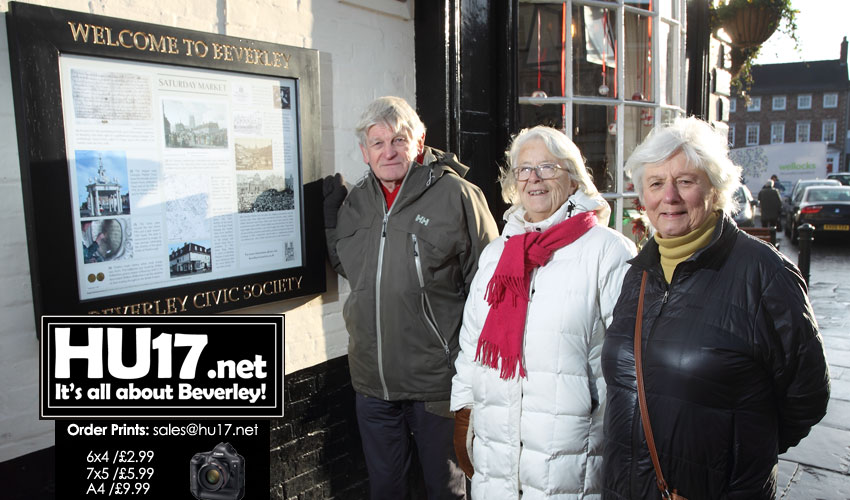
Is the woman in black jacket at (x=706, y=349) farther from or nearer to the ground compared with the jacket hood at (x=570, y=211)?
nearer to the ground

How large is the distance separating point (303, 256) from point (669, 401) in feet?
5.38

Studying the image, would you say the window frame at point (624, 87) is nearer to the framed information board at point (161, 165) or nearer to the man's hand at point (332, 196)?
the man's hand at point (332, 196)

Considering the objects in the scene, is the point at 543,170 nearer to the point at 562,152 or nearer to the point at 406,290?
the point at 562,152

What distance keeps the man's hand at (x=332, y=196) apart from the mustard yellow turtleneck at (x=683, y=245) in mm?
1454

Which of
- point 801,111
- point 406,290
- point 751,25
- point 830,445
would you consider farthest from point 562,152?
point 801,111

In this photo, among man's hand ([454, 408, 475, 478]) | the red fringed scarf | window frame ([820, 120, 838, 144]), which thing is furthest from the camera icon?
window frame ([820, 120, 838, 144])

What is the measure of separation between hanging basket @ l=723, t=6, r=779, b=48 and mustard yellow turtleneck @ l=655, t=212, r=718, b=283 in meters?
6.93

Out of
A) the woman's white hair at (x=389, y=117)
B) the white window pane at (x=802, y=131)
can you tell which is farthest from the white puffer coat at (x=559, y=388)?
the white window pane at (x=802, y=131)

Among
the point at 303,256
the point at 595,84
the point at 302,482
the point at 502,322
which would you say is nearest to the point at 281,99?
the point at 303,256

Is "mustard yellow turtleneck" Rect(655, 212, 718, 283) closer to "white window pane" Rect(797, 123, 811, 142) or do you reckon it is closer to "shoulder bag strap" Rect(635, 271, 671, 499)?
"shoulder bag strap" Rect(635, 271, 671, 499)

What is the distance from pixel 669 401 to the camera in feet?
5.48

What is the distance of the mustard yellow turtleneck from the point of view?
1.73 m

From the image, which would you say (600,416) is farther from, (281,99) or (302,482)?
(281,99)

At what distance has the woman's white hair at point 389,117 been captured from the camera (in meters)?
2.43
